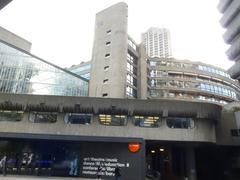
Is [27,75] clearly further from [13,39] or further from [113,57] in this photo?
[13,39]

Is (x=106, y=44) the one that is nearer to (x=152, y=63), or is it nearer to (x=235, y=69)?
(x=152, y=63)

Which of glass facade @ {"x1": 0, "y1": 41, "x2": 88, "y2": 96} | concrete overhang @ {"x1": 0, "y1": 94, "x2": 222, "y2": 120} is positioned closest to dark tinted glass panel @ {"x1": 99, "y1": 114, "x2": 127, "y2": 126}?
concrete overhang @ {"x1": 0, "y1": 94, "x2": 222, "y2": 120}

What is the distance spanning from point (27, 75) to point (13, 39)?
27.5 metres

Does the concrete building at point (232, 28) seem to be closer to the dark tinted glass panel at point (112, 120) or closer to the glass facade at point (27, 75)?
the dark tinted glass panel at point (112, 120)

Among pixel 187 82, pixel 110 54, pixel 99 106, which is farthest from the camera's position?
pixel 187 82

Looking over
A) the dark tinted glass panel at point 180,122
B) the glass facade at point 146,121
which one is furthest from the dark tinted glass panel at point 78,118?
the dark tinted glass panel at point 180,122

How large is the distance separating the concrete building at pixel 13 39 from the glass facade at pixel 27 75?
58.4 ft

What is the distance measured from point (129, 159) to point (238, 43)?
1836 centimetres

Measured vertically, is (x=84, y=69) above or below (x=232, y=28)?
above

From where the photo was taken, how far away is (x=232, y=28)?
27484 millimetres

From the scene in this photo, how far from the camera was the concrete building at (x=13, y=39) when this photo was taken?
2846 inches

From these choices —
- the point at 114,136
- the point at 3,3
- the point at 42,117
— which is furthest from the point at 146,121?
the point at 3,3

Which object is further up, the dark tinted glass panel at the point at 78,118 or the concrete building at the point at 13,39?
the concrete building at the point at 13,39

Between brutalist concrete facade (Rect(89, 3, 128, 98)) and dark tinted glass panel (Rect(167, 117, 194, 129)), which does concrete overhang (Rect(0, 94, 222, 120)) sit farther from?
brutalist concrete facade (Rect(89, 3, 128, 98))
